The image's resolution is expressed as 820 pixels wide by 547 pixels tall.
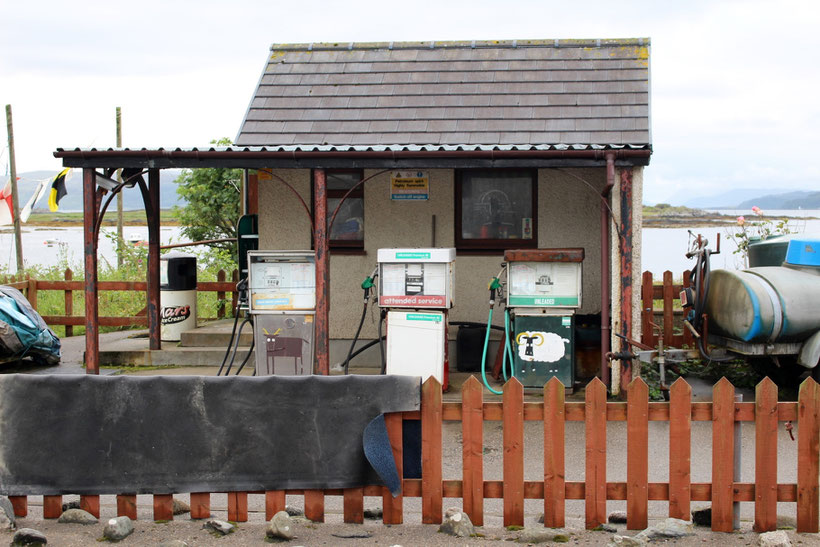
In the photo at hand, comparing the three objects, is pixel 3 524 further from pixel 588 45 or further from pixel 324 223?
pixel 588 45

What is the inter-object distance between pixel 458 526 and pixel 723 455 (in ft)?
5.70

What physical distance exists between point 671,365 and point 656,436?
337 centimetres

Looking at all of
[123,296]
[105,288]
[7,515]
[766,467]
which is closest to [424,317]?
[766,467]

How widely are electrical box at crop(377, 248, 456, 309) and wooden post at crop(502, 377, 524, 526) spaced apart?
4.60 meters

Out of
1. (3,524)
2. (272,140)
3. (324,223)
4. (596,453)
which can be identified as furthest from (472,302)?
(3,524)

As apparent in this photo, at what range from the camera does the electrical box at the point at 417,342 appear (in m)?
10.3

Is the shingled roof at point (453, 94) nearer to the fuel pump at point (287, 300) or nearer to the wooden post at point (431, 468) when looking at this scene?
the fuel pump at point (287, 300)

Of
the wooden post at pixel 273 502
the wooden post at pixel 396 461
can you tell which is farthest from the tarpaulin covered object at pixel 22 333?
the wooden post at pixel 396 461

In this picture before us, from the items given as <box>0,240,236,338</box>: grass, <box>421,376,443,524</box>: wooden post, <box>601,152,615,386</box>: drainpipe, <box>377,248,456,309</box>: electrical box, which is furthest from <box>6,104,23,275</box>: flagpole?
<box>421,376,443,524</box>: wooden post

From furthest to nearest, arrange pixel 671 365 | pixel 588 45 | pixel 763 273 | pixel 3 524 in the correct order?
pixel 588 45 < pixel 671 365 < pixel 763 273 < pixel 3 524

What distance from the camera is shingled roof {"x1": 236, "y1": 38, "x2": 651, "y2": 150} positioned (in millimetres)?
11797

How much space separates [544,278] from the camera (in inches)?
406

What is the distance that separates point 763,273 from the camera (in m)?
9.98

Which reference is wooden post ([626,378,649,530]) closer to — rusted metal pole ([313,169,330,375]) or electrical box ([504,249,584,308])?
electrical box ([504,249,584,308])
